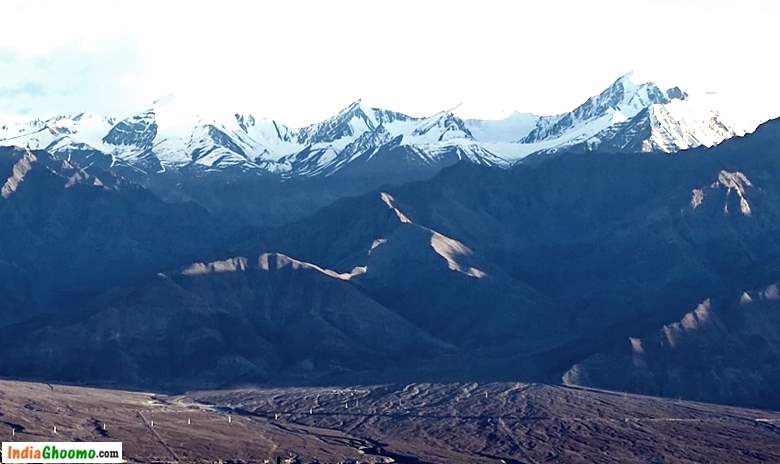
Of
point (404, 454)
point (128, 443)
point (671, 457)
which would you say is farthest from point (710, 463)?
point (128, 443)

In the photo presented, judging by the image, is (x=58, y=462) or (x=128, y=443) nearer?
(x=58, y=462)

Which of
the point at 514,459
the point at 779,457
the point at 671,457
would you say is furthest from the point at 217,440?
the point at 779,457

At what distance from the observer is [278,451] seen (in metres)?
194

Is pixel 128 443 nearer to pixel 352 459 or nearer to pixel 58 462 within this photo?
pixel 352 459

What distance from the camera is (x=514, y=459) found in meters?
195

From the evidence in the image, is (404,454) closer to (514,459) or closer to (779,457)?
(514,459)

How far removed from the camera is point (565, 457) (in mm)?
196375

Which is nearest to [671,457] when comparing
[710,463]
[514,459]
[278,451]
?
[710,463]

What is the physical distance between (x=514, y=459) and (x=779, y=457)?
3043 centimetres

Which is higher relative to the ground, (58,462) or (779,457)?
(58,462)

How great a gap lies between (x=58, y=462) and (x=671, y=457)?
7852cm

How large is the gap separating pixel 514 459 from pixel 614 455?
12075 mm

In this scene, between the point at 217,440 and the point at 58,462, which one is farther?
the point at 217,440

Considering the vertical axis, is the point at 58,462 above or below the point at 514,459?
above
